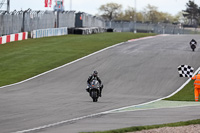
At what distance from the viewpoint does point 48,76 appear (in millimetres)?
29922

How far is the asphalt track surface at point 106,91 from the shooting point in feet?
43.0

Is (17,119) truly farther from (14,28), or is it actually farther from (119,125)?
(14,28)

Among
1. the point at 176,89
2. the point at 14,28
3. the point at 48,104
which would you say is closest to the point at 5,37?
the point at 14,28

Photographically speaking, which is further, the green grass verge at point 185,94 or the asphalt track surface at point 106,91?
the green grass verge at point 185,94

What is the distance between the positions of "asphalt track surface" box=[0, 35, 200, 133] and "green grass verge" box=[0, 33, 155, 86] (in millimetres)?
1434

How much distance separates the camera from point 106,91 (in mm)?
24891

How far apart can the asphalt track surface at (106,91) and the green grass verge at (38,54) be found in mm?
1434

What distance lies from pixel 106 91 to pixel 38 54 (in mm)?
15351

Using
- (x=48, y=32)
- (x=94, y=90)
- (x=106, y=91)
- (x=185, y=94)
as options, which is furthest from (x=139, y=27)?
(x=94, y=90)

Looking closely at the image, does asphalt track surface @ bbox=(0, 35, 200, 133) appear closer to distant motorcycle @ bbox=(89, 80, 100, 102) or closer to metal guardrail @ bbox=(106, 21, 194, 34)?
distant motorcycle @ bbox=(89, 80, 100, 102)

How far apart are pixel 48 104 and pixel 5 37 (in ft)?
95.8

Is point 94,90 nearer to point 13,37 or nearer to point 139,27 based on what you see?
point 13,37

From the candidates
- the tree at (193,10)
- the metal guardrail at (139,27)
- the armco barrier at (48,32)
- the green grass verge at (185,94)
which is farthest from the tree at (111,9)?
the green grass verge at (185,94)

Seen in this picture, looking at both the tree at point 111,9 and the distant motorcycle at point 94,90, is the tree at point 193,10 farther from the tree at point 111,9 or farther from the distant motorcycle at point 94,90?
the distant motorcycle at point 94,90
